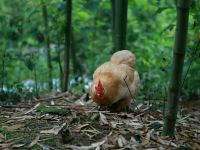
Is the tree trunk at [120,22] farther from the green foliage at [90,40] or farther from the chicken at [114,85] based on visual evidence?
the chicken at [114,85]

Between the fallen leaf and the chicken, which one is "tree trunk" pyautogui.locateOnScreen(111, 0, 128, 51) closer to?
the chicken

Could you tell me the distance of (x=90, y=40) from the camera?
36.8ft

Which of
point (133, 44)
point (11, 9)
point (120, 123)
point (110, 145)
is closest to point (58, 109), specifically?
point (120, 123)

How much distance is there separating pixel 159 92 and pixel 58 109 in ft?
4.93

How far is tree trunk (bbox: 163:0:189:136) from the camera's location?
3615mm

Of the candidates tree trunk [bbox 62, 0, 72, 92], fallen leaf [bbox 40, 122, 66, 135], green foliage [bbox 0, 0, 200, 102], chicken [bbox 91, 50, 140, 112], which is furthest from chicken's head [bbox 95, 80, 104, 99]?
tree trunk [bbox 62, 0, 72, 92]

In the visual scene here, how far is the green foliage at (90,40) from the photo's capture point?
6.27 m

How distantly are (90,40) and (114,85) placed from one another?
652 cm

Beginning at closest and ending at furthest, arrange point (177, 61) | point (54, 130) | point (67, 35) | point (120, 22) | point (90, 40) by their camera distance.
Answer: point (177, 61), point (54, 130), point (120, 22), point (67, 35), point (90, 40)

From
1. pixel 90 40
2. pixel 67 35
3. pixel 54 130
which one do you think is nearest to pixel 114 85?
pixel 54 130

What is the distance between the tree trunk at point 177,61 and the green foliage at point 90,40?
4.78 ft

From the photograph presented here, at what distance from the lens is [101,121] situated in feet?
14.5

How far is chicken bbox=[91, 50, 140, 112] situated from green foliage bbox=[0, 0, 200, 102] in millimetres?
632

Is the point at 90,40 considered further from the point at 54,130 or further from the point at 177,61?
the point at 177,61
